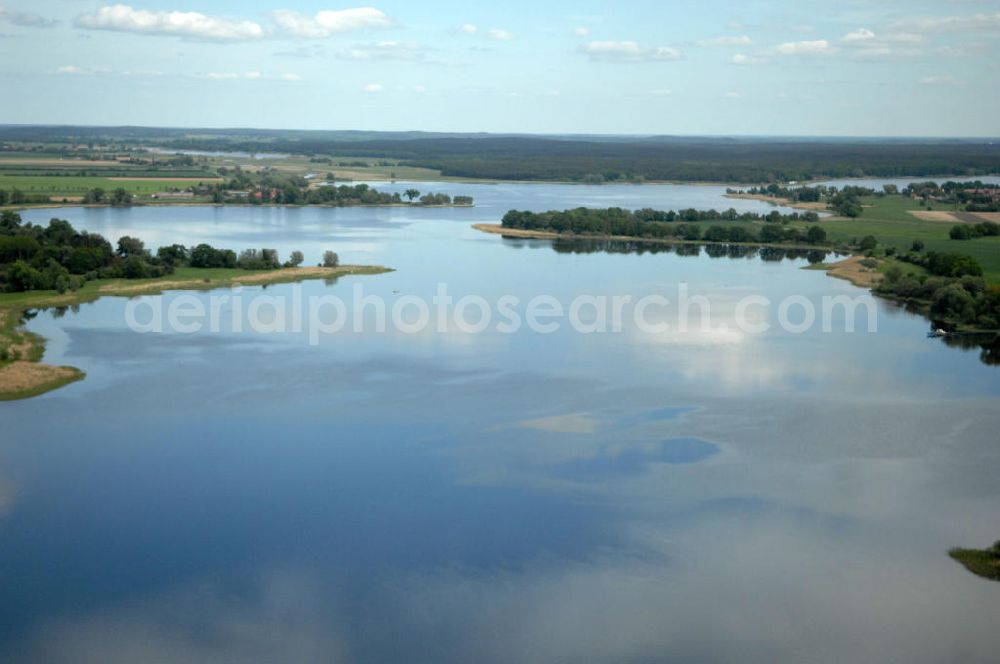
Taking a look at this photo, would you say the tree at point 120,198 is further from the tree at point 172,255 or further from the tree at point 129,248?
the tree at point 129,248

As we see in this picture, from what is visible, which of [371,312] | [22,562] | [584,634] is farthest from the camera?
[371,312]

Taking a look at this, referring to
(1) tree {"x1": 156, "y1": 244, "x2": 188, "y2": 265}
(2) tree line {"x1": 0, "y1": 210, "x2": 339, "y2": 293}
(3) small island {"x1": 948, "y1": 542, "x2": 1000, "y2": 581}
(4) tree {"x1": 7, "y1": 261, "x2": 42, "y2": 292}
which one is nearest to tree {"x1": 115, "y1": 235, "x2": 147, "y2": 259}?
(2) tree line {"x1": 0, "y1": 210, "x2": 339, "y2": 293}

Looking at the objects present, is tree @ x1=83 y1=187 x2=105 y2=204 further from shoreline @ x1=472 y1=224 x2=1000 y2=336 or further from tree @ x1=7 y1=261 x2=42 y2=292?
tree @ x1=7 y1=261 x2=42 y2=292

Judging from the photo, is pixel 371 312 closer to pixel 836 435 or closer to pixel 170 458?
pixel 170 458

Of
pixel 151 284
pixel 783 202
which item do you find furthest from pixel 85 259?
pixel 783 202

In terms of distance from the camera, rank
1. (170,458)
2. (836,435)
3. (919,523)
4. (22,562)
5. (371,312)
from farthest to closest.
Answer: (371,312) → (836,435) → (170,458) → (919,523) → (22,562)

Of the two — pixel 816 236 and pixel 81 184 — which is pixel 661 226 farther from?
pixel 81 184

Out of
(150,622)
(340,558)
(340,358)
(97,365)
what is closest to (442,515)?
(340,558)

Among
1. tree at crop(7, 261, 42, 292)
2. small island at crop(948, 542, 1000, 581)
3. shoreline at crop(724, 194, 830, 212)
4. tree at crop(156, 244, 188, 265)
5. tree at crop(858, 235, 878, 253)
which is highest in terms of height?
shoreline at crop(724, 194, 830, 212)

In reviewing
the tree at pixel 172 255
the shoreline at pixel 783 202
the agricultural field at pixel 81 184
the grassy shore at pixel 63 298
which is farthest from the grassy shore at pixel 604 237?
the agricultural field at pixel 81 184
